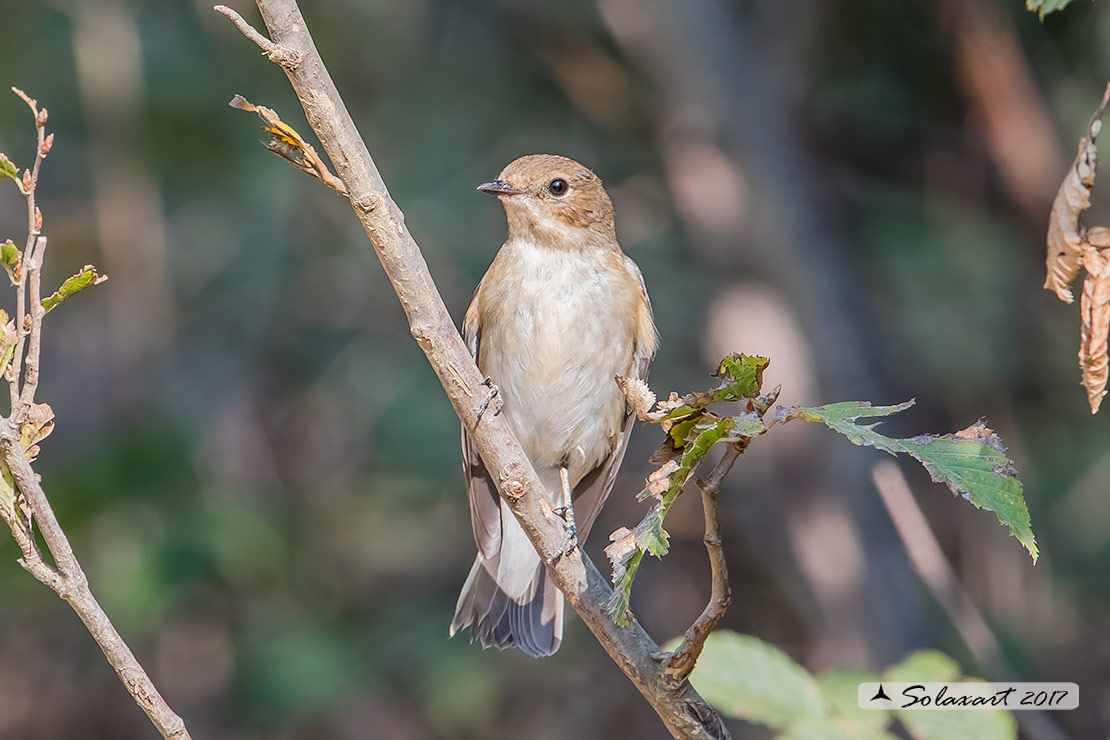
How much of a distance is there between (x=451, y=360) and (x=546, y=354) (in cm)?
185

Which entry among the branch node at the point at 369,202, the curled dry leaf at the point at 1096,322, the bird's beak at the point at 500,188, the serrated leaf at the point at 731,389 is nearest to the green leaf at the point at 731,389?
the serrated leaf at the point at 731,389

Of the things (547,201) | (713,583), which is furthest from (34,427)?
(547,201)

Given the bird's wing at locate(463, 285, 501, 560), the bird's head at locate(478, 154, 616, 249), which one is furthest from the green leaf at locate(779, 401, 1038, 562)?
the bird's head at locate(478, 154, 616, 249)

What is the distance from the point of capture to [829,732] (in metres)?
2.09

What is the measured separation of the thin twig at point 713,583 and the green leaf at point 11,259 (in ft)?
3.38

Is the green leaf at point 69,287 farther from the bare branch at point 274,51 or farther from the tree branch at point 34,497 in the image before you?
the bare branch at point 274,51

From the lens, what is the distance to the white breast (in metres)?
3.95

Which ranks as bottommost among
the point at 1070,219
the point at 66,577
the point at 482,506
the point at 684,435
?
the point at 482,506

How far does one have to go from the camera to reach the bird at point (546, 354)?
3895 millimetres

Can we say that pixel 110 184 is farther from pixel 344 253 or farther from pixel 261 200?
pixel 344 253

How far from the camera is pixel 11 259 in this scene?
1562 mm

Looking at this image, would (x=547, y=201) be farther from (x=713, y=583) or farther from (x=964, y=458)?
(x=964, y=458)

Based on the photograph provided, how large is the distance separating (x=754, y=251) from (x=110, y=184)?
3158 mm

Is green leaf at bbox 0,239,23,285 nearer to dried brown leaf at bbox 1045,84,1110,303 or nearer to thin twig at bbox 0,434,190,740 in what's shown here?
thin twig at bbox 0,434,190,740
